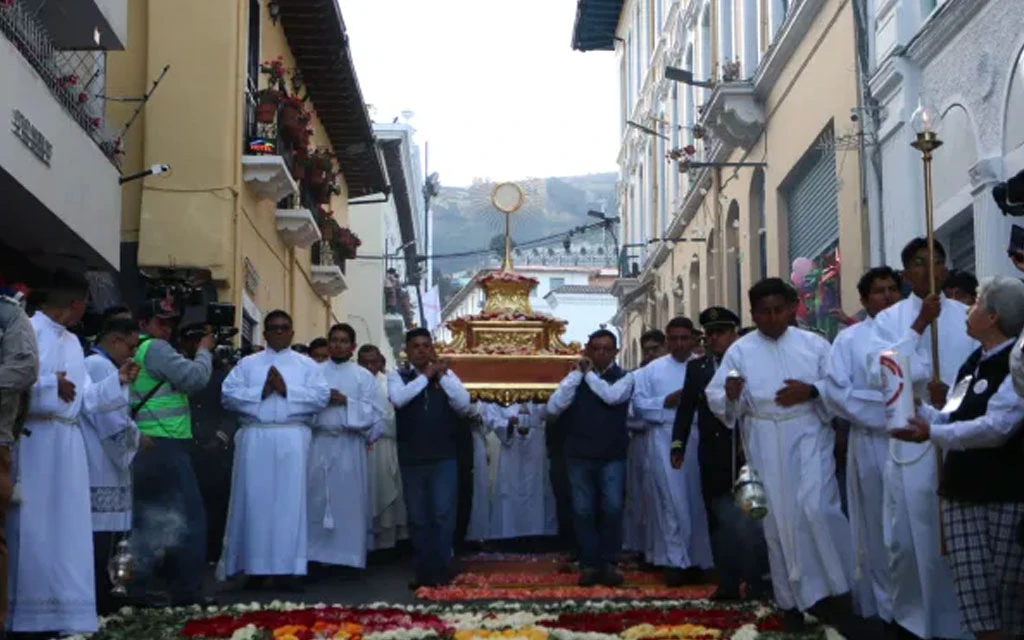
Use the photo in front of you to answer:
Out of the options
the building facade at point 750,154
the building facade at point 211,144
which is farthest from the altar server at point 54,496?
the building facade at point 750,154

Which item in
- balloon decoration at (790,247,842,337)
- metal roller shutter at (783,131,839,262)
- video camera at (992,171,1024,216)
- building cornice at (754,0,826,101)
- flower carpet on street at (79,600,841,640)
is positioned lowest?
flower carpet on street at (79,600,841,640)

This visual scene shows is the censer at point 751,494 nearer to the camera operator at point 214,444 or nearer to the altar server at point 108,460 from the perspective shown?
the altar server at point 108,460

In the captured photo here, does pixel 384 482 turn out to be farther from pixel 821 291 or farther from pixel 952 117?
pixel 821 291

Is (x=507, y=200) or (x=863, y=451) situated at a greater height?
(x=507, y=200)

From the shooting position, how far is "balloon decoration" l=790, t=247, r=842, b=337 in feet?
60.1

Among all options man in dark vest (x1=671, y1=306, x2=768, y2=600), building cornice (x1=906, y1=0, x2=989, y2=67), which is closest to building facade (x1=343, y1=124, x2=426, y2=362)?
building cornice (x1=906, y1=0, x2=989, y2=67)

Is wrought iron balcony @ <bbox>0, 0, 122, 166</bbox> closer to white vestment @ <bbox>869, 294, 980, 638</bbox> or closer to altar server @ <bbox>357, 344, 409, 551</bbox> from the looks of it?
altar server @ <bbox>357, 344, 409, 551</bbox>

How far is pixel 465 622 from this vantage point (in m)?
8.48

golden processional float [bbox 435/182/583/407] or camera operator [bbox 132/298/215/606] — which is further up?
golden processional float [bbox 435/182/583/407]

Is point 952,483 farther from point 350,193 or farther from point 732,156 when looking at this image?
point 350,193

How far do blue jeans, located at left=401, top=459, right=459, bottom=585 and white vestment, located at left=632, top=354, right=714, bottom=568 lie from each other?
1.51 m

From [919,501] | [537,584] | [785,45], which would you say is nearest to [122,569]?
[537,584]

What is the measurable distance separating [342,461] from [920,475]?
19.8 ft

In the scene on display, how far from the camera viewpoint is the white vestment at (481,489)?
14.4 m
